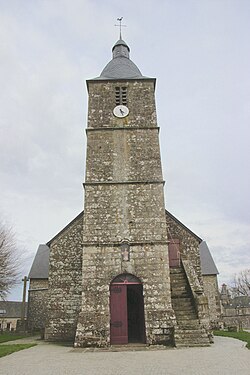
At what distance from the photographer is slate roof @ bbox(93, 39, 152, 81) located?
55.3ft

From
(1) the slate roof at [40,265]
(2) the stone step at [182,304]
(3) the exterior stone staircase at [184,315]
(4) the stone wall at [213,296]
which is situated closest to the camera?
(3) the exterior stone staircase at [184,315]

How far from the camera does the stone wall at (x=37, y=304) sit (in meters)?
23.5

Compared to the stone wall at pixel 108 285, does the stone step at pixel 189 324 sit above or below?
below

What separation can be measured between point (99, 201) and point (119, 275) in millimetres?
3184

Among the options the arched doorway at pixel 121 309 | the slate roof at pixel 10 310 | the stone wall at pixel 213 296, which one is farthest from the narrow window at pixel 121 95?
the slate roof at pixel 10 310

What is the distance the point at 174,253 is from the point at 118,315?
4.92 m

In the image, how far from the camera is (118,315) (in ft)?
40.8

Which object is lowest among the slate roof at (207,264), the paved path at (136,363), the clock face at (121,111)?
the paved path at (136,363)

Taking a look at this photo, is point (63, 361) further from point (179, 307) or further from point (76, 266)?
point (76, 266)

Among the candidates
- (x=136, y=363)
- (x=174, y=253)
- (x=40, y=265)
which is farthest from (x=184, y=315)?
(x=40, y=265)

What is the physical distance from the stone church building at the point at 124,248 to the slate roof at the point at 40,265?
31.3 feet

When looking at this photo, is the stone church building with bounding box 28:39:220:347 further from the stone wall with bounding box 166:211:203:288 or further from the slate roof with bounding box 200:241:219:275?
the slate roof with bounding box 200:241:219:275

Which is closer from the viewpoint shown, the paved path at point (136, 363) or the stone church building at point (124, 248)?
the paved path at point (136, 363)

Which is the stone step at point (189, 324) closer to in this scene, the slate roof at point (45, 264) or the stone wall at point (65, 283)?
the stone wall at point (65, 283)
